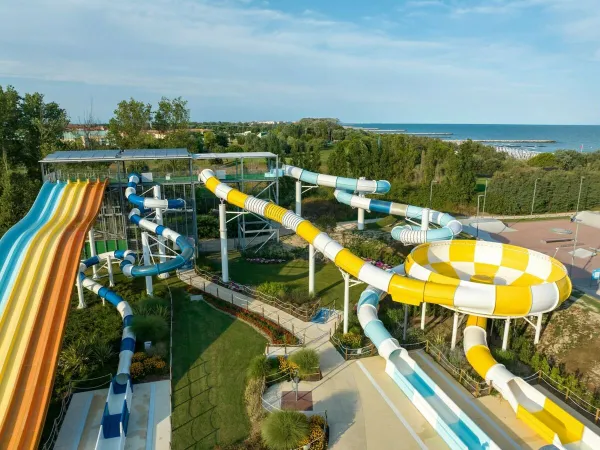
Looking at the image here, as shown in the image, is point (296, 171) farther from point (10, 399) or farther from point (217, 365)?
point (10, 399)

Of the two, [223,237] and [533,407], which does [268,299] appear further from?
[533,407]

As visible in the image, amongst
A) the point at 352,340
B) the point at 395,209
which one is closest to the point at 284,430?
the point at 352,340

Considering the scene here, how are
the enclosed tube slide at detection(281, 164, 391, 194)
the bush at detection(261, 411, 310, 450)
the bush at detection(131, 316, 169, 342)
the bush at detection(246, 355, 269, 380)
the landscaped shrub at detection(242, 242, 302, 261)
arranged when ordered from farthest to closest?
1. the enclosed tube slide at detection(281, 164, 391, 194)
2. the landscaped shrub at detection(242, 242, 302, 261)
3. the bush at detection(131, 316, 169, 342)
4. the bush at detection(246, 355, 269, 380)
5. the bush at detection(261, 411, 310, 450)

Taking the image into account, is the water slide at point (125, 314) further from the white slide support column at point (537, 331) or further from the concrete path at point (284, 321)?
the white slide support column at point (537, 331)

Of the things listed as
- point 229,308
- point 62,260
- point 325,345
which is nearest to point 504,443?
point 325,345

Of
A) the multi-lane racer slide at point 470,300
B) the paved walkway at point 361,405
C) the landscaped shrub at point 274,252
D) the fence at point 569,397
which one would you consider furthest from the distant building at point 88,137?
the fence at point 569,397

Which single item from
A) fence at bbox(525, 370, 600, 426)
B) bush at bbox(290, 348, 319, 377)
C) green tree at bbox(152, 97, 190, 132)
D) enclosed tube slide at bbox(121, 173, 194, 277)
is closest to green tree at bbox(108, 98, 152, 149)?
green tree at bbox(152, 97, 190, 132)

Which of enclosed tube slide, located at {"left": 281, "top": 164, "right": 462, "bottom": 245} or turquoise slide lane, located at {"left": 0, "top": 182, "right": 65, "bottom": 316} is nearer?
turquoise slide lane, located at {"left": 0, "top": 182, "right": 65, "bottom": 316}

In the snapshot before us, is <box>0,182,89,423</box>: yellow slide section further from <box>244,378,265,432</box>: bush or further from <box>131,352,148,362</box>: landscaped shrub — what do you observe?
<box>244,378,265,432</box>: bush
